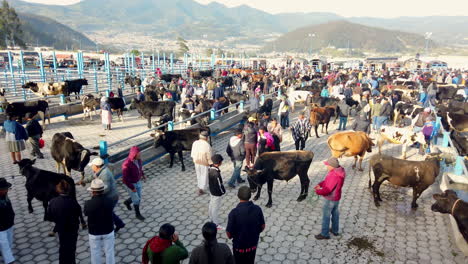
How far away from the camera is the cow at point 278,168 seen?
24.7ft

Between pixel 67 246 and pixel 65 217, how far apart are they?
1.78 ft

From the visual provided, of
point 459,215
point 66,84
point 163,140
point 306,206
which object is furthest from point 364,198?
point 66,84

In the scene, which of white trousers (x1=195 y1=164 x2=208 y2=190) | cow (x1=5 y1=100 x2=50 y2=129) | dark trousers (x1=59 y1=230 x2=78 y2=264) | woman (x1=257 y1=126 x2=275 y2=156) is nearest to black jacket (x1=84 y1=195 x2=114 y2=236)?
dark trousers (x1=59 y1=230 x2=78 y2=264)

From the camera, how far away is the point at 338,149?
32.1 ft

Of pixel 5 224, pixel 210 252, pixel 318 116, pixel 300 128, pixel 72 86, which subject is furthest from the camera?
pixel 72 86

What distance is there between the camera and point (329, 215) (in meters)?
6.04

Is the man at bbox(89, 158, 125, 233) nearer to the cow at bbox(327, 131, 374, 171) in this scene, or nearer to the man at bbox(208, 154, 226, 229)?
the man at bbox(208, 154, 226, 229)

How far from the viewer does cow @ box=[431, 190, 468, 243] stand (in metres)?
5.62

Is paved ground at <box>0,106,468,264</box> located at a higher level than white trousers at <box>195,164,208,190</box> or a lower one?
lower

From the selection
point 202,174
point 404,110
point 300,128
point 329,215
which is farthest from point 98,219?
point 404,110

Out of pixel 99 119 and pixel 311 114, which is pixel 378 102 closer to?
pixel 311 114

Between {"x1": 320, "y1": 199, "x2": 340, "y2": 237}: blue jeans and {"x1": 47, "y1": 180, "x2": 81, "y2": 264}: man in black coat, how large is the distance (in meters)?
4.30

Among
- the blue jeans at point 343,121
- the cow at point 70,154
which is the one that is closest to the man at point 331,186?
the cow at point 70,154

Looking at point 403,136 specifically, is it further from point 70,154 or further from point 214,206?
point 70,154
